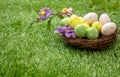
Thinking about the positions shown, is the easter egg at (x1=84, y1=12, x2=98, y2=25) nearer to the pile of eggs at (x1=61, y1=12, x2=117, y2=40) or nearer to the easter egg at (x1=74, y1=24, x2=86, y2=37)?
the pile of eggs at (x1=61, y1=12, x2=117, y2=40)

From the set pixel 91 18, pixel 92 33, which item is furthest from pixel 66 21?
pixel 92 33

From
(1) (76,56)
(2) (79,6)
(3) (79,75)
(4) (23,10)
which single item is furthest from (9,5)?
(3) (79,75)

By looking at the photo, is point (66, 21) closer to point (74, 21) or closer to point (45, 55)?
point (74, 21)

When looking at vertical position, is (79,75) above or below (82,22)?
below

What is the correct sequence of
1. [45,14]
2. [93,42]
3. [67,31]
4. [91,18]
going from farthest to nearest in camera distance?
[45,14], [91,18], [67,31], [93,42]

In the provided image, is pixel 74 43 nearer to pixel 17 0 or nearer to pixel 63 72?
pixel 63 72

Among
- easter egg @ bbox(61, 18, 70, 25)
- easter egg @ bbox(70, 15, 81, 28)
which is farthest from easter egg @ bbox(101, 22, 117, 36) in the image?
easter egg @ bbox(61, 18, 70, 25)
